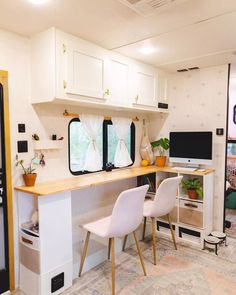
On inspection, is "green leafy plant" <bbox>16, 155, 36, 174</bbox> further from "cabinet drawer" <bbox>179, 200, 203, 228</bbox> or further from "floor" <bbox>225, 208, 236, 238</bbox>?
"floor" <bbox>225, 208, 236, 238</bbox>

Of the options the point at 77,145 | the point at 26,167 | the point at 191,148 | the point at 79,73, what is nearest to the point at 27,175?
the point at 26,167

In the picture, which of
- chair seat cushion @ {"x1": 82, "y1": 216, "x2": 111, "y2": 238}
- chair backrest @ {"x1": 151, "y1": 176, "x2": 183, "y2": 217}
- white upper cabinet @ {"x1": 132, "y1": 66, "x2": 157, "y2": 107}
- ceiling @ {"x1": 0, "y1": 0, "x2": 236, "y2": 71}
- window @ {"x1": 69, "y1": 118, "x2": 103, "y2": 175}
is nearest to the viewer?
ceiling @ {"x1": 0, "y1": 0, "x2": 236, "y2": 71}

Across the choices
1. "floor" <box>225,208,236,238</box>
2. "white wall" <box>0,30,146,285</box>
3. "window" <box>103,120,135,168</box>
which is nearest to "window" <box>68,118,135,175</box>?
A: "window" <box>103,120,135,168</box>

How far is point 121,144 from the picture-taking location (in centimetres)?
334

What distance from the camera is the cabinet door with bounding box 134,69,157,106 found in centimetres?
302

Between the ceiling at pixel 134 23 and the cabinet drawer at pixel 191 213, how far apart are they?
1872 mm

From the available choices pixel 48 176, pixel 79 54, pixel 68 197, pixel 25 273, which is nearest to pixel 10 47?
pixel 79 54

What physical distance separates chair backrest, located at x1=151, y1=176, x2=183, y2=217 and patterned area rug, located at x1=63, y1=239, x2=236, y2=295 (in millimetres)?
593

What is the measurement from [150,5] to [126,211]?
5.31ft

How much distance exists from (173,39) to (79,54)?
0.93m

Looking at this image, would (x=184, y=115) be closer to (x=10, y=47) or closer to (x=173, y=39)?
(x=173, y=39)

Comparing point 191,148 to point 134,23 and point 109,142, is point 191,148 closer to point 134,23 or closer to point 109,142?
point 109,142

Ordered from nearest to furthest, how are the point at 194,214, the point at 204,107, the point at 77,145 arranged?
1. the point at 77,145
2. the point at 194,214
3. the point at 204,107

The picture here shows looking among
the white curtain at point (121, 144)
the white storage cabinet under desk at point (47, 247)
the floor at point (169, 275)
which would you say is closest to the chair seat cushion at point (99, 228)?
the white storage cabinet under desk at point (47, 247)
